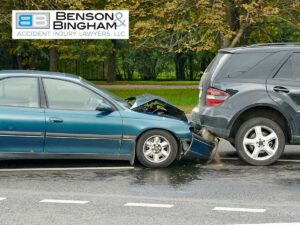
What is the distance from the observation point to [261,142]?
30.9 feet

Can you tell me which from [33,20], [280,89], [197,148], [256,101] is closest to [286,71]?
[280,89]

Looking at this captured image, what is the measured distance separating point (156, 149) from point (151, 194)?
170 centimetres

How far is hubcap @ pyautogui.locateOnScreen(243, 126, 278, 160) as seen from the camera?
9391mm

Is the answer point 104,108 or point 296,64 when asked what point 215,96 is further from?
point 104,108

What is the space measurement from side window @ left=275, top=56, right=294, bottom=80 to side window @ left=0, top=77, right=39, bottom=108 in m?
3.51

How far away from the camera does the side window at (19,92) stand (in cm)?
892

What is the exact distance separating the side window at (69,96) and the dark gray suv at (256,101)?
68.0 inches

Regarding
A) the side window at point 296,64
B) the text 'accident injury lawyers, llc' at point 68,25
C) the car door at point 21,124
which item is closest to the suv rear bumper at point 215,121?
the side window at point 296,64

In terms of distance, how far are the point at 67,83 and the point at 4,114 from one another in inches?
38.4

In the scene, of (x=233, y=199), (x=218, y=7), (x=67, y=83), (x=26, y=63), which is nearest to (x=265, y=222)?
(x=233, y=199)

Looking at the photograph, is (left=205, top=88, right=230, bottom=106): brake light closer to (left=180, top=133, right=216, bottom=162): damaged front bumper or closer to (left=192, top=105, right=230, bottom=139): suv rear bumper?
(left=192, top=105, right=230, bottom=139): suv rear bumper

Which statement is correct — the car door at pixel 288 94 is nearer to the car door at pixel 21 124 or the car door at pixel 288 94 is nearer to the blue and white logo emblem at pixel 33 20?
the car door at pixel 21 124

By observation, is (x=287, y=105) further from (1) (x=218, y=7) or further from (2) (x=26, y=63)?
(2) (x=26, y=63)

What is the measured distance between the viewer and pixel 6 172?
347 inches
